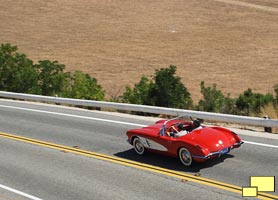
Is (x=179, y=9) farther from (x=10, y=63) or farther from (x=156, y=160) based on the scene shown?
(x=156, y=160)

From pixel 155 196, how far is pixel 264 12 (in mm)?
55432

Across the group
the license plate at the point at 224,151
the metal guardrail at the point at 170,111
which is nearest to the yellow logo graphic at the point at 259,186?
the license plate at the point at 224,151

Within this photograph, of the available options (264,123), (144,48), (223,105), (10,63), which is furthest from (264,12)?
(264,123)

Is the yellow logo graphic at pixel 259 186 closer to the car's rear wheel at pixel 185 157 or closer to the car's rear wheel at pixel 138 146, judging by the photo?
the car's rear wheel at pixel 185 157

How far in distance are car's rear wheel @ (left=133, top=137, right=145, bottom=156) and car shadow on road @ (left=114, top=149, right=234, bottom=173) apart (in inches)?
4.5

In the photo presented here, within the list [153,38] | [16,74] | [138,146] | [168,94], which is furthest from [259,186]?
[153,38]

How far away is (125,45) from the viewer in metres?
47.1

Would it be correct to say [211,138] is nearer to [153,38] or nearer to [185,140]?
[185,140]

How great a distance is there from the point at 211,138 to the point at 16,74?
18167 millimetres

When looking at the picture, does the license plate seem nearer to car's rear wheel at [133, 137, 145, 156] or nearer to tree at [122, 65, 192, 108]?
car's rear wheel at [133, 137, 145, 156]

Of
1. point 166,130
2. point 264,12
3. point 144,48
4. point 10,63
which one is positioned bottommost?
point 166,130

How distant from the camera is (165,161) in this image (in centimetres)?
1119

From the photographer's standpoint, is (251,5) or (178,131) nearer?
(178,131)

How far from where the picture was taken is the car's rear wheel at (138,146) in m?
11.8
